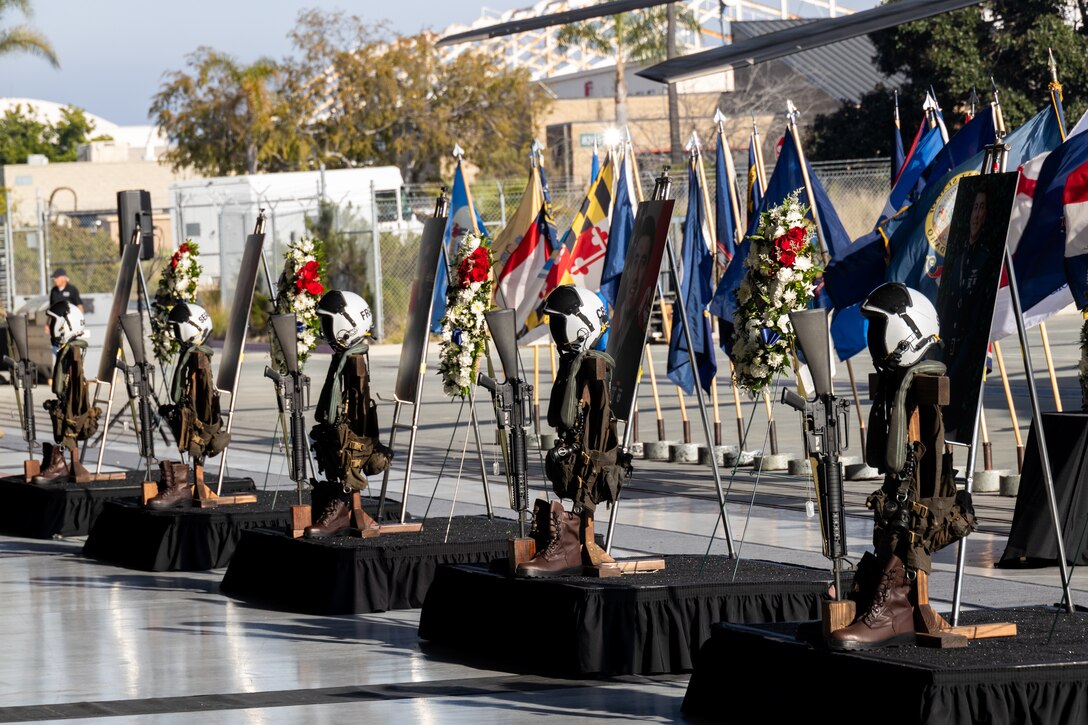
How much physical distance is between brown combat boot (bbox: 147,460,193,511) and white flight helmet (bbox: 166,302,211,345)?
3.13ft

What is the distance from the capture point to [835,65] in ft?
205

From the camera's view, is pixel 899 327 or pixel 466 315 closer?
pixel 899 327

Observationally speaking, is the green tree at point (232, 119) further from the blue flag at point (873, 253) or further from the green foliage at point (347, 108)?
the blue flag at point (873, 253)

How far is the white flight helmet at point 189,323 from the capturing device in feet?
45.6

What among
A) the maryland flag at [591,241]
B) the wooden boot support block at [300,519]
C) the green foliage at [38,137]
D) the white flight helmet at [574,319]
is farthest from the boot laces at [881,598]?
the green foliage at [38,137]

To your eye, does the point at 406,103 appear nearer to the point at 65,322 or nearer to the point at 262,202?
the point at 262,202

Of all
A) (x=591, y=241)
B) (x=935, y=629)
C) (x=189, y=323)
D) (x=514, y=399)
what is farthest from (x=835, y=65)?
(x=935, y=629)

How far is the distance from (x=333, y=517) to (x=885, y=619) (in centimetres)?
526

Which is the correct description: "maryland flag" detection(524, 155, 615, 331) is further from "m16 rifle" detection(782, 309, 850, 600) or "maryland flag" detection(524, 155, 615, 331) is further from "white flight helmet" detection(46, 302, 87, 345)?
"m16 rifle" detection(782, 309, 850, 600)

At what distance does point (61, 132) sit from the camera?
98.1 m

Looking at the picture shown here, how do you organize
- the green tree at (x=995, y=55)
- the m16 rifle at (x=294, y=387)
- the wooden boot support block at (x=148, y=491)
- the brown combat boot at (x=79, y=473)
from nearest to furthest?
the m16 rifle at (x=294, y=387) → the wooden boot support block at (x=148, y=491) → the brown combat boot at (x=79, y=473) → the green tree at (x=995, y=55)

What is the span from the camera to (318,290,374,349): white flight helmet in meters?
11.6

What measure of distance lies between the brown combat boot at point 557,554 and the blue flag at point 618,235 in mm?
7485

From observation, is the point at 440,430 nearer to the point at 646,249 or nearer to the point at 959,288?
the point at 646,249
